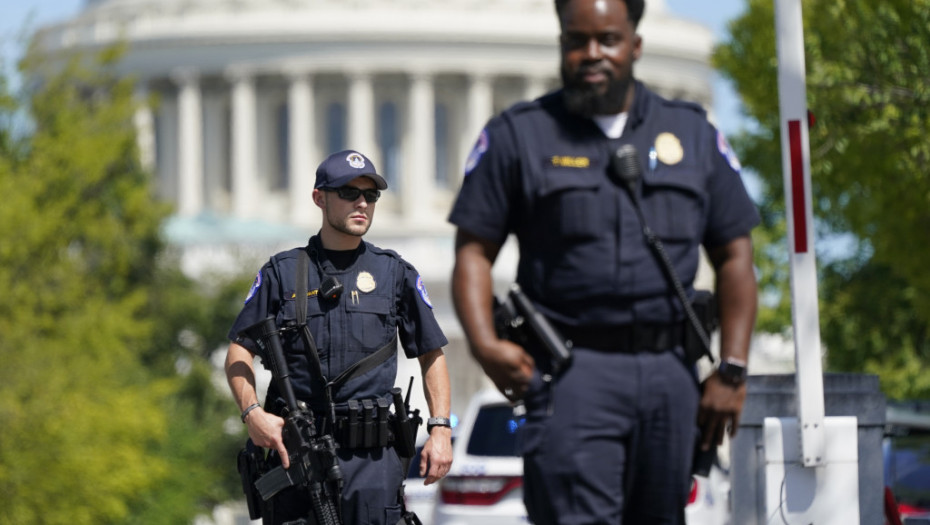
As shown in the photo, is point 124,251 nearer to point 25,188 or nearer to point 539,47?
point 25,188

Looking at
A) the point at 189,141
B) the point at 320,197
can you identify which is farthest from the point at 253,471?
the point at 189,141

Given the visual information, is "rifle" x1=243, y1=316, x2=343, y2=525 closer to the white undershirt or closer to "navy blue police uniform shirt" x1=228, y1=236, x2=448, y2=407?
"navy blue police uniform shirt" x1=228, y1=236, x2=448, y2=407

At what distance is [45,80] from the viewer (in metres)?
51.4

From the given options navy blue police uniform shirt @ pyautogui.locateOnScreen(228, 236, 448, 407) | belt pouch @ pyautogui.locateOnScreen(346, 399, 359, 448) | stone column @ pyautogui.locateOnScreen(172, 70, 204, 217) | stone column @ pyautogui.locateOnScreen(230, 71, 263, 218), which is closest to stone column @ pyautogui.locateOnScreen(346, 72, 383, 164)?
stone column @ pyautogui.locateOnScreen(230, 71, 263, 218)

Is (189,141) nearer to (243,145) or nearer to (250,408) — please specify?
(243,145)

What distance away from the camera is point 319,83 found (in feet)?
341

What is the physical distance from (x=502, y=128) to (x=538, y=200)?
22cm

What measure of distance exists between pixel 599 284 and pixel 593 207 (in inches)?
Result: 7.9

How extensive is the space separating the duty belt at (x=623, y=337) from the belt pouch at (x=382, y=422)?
2.06m

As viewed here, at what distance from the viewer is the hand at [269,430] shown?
8.39 metres

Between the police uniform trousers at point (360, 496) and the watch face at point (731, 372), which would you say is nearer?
the watch face at point (731, 372)

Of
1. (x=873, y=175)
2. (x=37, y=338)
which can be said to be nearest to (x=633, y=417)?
(x=873, y=175)

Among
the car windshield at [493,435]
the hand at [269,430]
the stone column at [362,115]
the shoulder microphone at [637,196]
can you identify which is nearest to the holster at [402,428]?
the hand at [269,430]

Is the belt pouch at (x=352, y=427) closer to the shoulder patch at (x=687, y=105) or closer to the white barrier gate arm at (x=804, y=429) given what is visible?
the white barrier gate arm at (x=804, y=429)
